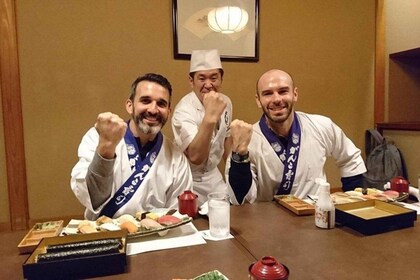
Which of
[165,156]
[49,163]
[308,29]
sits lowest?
[49,163]

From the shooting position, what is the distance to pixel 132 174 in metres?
1.49

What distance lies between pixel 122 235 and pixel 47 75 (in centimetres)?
220

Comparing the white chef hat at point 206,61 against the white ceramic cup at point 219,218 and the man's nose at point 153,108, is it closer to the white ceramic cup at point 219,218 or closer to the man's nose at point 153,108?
the man's nose at point 153,108

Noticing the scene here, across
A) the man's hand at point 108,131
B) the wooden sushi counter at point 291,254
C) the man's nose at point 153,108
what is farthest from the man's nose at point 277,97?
the man's hand at point 108,131

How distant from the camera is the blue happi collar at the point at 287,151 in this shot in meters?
1.77

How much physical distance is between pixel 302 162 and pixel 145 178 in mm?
857

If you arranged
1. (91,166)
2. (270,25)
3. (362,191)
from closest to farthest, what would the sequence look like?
(91,166) < (362,191) < (270,25)

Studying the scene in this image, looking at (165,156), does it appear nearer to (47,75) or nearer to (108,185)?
(108,185)

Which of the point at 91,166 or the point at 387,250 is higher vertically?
the point at 91,166

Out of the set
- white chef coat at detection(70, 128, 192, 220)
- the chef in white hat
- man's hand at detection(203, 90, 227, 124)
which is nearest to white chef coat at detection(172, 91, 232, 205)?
the chef in white hat

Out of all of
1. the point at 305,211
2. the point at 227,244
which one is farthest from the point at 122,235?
the point at 305,211

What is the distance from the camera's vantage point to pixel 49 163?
2838 mm

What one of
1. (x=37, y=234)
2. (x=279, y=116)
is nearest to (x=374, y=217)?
(x=279, y=116)

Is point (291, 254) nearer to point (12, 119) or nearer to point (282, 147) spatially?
point (282, 147)
